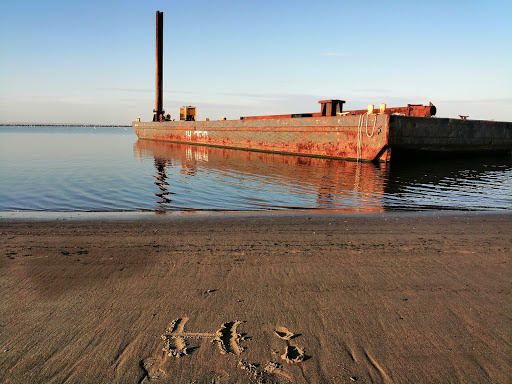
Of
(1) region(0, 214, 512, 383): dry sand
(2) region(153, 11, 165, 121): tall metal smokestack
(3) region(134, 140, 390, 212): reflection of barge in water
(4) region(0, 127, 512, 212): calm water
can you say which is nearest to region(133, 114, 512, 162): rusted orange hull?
(3) region(134, 140, 390, 212): reflection of barge in water

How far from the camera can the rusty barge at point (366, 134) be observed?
1564cm

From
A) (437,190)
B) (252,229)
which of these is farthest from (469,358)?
(437,190)

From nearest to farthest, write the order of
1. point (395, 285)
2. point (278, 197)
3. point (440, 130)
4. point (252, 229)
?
point (395, 285)
point (252, 229)
point (278, 197)
point (440, 130)

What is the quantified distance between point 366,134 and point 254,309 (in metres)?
14.8

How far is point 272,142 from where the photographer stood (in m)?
21.2

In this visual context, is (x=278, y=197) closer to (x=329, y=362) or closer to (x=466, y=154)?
(x=329, y=362)

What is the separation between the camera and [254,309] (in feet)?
7.95

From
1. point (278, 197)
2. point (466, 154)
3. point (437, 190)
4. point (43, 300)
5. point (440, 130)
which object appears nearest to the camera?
point (43, 300)

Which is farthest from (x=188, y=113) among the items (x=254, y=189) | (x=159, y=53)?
(x=254, y=189)

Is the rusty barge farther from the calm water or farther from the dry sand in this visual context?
the dry sand

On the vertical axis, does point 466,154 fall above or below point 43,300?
above

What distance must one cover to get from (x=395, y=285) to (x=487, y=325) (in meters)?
0.71

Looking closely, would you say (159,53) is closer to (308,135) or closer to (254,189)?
(308,135)

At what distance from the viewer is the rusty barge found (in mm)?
15641
